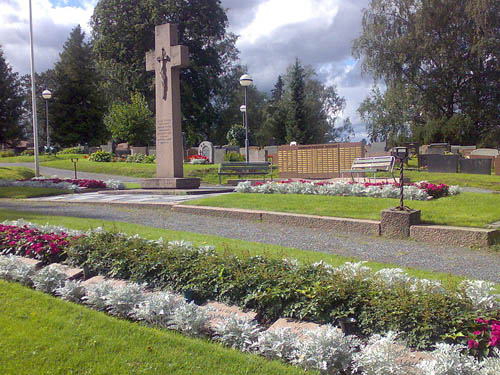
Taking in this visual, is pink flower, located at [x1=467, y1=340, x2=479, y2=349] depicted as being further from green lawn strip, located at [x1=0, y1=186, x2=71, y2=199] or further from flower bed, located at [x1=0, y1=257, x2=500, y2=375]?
green lawn strip, located at [x1=0, y1=186, x2=71, y2=199]

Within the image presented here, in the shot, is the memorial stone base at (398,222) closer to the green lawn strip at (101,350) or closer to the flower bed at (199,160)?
the green lawn strip at (101,350)

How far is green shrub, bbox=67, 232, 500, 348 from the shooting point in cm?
331

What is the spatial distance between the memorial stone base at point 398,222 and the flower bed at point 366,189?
8.11 ft

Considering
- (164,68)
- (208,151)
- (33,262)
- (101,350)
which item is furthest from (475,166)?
(101,350)

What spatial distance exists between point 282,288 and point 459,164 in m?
18.2

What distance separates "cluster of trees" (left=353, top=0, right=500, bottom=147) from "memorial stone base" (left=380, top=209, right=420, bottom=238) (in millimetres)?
26384

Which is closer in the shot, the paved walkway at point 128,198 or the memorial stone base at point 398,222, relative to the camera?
the memorial stone base at point 398,222

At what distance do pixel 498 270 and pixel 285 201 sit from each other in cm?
557

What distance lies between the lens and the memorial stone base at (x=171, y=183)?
15.4m

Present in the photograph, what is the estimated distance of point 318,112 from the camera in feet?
191

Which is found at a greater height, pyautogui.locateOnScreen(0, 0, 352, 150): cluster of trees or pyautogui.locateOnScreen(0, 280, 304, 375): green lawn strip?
pyautogui.locateOnScreen(0, 0, 352, 150): cluster of trees

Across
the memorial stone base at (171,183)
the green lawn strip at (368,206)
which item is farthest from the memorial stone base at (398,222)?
the memorial stone base at (171,183)

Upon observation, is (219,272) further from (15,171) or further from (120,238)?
(15,171)

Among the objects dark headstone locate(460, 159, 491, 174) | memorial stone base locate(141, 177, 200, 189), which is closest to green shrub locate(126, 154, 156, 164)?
memorial stone base locate(141, 177, 200, 189)
